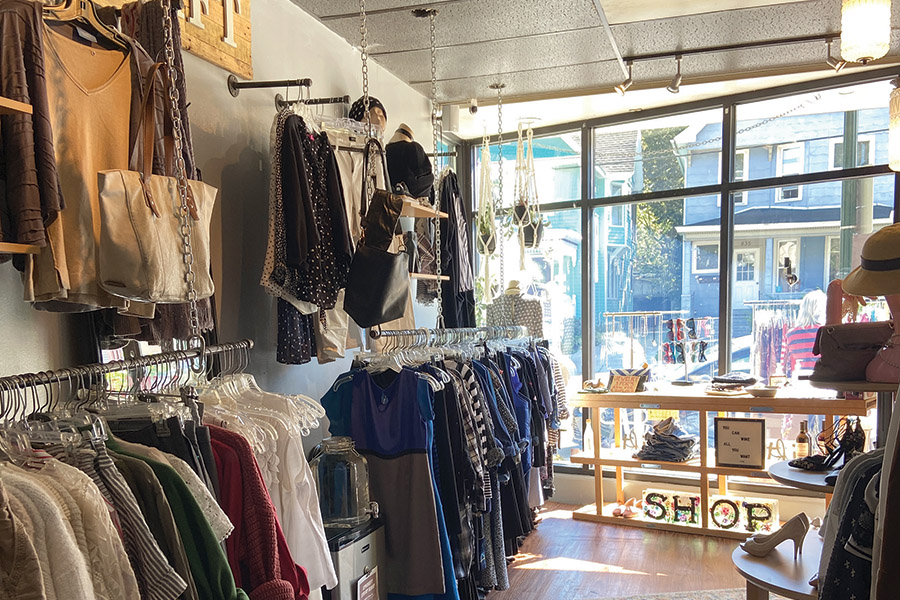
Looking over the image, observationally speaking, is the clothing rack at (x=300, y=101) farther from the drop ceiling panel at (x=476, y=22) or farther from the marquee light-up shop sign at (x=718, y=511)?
the marquee light-up shop sign at (x=718, y=511)

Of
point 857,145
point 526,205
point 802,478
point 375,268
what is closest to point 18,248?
point 375,268

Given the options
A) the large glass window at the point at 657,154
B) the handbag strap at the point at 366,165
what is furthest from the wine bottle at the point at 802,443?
the handbag strap at the point at 366,165

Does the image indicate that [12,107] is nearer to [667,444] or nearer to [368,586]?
[368,586]

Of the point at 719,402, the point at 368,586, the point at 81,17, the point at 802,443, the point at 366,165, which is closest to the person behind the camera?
the point at 81,17

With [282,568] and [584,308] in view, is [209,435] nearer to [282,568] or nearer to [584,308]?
[282,568]

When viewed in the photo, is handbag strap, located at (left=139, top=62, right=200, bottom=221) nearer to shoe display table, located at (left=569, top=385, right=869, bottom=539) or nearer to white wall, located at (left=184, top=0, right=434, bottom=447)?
white wall, located at (left=184, top=0, right=434, bottom=447)

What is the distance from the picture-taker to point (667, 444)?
469 centimetres

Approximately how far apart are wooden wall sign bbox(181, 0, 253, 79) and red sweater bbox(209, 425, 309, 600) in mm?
1506

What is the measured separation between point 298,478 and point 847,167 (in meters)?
4.29

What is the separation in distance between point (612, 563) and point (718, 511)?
0.98 metres

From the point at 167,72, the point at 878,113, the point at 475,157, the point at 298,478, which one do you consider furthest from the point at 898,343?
the point at 475,157

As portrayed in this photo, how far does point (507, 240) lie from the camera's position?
5.51 meters

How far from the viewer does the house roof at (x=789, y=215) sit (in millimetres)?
4461

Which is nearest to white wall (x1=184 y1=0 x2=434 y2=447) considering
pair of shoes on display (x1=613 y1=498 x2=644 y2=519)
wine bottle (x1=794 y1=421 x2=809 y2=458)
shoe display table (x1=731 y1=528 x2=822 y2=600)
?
Answer: shoe display table (x1=731 y1=528 x2=822 y2=600)
